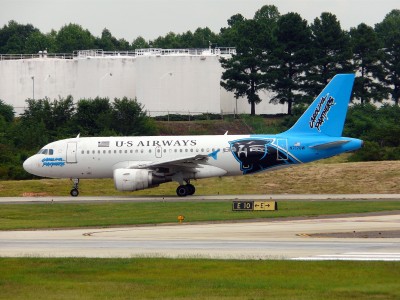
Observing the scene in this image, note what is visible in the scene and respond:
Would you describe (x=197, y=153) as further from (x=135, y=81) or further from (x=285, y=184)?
(x=135, y=81)

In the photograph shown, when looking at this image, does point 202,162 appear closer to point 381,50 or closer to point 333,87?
point 333,87

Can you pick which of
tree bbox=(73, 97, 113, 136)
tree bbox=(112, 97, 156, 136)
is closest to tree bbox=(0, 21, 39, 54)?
tree bbox=(73, 97, 113, 136)

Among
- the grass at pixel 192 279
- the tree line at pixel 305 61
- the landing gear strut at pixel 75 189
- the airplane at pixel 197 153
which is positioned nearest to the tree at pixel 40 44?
Answer: the tree line at pixel 305 61

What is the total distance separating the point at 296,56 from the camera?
103m

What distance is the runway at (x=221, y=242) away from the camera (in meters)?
28.2

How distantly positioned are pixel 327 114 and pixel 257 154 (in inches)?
172

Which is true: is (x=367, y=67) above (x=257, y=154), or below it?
above

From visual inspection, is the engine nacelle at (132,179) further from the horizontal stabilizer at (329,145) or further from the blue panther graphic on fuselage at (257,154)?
the horizontal stabilizer at (329,145)

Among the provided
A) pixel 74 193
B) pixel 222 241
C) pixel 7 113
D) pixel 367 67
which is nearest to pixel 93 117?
pixel 7 113

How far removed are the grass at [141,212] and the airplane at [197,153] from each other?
211 inches

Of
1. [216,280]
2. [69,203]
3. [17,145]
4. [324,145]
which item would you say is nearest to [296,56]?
[17,145]

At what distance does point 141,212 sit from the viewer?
45.1m

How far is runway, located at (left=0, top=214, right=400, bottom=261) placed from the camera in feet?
92.4

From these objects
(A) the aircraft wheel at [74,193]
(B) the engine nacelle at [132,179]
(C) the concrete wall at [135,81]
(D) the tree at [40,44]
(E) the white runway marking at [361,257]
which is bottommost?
(A) the aircraft wheel at [74,193]
